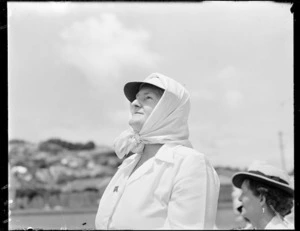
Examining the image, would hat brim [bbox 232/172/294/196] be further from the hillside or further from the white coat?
the hillside

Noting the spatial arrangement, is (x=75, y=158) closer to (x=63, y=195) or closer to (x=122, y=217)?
(x=63, y=195)

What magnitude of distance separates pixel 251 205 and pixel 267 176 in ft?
0.56

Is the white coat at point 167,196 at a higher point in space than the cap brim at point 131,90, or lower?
lower

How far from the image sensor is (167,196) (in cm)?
259

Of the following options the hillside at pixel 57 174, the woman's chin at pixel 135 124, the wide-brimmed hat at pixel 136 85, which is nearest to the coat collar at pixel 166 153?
the woman's chin at pixel 135 124

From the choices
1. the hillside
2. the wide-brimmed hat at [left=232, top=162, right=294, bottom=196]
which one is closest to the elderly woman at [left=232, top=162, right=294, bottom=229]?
the wide-brimmed hat at [left=232, top=162, right=294, bottom=196]

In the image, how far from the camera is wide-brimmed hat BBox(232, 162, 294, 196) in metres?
2.79

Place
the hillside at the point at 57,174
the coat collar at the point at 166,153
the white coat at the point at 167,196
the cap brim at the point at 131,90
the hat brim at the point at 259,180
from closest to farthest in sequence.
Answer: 1. the white coat at the point at 167,196
2. the coat collar at the point at 166,153
3. the hat brim at the point at 259,180
4. the cap brim at the point at 131,90
5. the hillside at the point at 57,174

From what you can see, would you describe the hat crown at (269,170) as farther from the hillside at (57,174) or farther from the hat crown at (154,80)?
the hillside at (57,174)

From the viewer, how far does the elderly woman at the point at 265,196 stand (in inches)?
108

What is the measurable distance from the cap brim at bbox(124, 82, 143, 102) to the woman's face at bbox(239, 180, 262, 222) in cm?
77

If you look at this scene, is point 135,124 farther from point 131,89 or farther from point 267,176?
point 267,176
